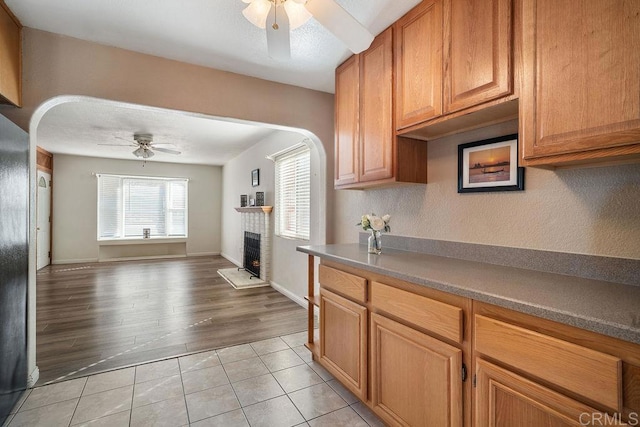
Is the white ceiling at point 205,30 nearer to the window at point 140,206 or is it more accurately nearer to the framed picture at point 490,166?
the framed picture at point 490,166

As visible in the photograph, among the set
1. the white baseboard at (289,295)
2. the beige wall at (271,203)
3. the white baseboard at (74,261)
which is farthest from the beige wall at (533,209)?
the white baseboard at (74,261)

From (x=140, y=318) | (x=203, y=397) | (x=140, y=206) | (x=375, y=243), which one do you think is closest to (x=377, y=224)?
(x=375, y=243)

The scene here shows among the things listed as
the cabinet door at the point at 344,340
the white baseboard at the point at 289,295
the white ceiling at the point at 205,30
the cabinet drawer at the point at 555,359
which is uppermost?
the white ceiling at the point at 205,30

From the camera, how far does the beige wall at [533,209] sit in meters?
1.29

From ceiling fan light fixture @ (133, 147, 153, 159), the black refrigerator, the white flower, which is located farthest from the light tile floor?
ceiling fan light fixture @ (133, 147, 153, 159)

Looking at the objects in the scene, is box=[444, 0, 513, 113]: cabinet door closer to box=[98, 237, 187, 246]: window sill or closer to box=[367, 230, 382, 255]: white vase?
box=[367, 230, 382, 255]: white vase

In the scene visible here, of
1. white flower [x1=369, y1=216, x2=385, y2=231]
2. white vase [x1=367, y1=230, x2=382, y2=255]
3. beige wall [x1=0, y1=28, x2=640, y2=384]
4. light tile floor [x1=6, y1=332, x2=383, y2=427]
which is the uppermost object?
beige wall [x1=0, y1=28, x2=640, y2=384]

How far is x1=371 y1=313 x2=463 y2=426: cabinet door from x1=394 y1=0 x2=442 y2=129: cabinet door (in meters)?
1.23

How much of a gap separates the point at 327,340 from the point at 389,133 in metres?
1.55

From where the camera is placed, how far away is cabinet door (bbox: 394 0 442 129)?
1709 mm

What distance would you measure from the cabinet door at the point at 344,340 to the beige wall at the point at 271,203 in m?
1.26

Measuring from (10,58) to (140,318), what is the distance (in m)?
2.74

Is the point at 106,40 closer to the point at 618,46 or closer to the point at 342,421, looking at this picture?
the point at 618,46

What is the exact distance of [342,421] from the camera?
71.4 inches
